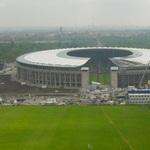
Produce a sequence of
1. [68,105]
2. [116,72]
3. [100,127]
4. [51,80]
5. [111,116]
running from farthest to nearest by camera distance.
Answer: [51,80] < [116,72] < [68,105] < [111,116] < [100,127]

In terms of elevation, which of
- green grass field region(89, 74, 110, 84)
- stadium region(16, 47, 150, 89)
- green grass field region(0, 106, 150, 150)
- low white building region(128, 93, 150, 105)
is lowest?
green grass field region(0, 106, 150, 150)

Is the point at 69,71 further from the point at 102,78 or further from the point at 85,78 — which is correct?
the point at 102,78

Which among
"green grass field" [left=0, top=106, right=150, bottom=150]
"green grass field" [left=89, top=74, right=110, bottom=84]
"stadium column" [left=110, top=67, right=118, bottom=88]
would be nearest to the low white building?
"green grass field" [left=0, top=106, right=150, bottom=150]

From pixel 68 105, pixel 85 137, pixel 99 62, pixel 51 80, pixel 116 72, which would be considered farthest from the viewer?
pixel 99 62

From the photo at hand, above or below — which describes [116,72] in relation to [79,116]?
above

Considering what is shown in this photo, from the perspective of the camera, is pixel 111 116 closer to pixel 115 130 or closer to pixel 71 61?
pixel 115 130

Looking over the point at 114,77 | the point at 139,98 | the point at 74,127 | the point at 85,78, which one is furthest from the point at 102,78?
the point at 74,127

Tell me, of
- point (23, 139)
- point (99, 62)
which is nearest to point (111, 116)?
point (23, 139)

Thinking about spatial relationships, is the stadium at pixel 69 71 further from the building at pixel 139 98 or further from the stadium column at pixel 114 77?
the building at pixel 139 98

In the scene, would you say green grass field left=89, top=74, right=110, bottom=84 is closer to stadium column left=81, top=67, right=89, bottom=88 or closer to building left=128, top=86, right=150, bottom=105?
stadium column left=81, top=67, right=89, bottom=88
